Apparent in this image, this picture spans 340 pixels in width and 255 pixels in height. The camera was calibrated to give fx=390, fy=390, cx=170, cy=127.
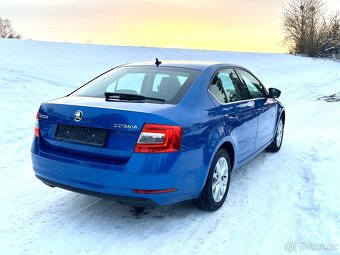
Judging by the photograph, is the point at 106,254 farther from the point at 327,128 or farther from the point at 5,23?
the point at 5,23

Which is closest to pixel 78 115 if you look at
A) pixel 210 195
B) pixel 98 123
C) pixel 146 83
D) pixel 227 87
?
pixel 98 123

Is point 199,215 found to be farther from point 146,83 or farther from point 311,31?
point 311,31

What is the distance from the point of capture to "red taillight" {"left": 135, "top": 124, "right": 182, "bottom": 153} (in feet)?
11.0

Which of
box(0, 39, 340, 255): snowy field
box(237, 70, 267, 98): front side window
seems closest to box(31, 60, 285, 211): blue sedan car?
box(0, 39, 340, 255): snowy field

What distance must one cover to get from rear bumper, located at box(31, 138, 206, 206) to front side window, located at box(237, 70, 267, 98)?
2.03m

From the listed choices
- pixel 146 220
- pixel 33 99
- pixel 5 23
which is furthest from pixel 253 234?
pixel 5 23

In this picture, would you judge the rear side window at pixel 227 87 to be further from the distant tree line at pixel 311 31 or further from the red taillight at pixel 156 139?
the distant tree line at pixel 311 31

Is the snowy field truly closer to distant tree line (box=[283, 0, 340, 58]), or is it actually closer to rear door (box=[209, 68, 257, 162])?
rear door (box=[209, 68, 257, 162])

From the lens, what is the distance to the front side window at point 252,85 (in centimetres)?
536

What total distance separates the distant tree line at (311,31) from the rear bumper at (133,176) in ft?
132

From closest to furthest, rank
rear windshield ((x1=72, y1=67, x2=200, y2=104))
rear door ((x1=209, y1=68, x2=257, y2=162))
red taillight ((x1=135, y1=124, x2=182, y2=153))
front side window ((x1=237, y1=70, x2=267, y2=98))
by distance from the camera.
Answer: red taillight ((x1=135, y1=124, x2=182, y2=153)) → rear windshield ((x1=72, y1=67, x2=200, y2=104)) → rear door ((x1=209, y1=68, x2=257, y2=162)) → front side window ((x1=237, y1=70, x2=267, y2=98))

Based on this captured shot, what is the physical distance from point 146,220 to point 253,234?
1062 mm

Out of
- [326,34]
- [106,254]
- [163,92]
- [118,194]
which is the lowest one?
[106,254]

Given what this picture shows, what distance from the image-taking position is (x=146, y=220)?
3.95 meters
